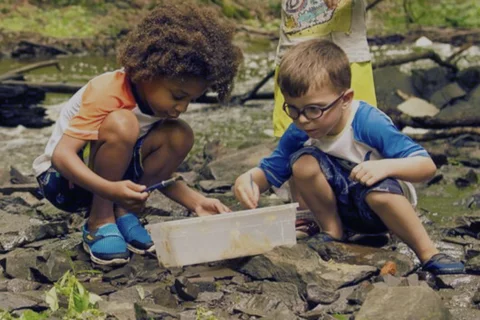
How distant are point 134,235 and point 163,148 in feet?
1.23

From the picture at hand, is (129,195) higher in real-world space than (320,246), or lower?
higher

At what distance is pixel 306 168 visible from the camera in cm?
351

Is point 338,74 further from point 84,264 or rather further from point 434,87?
point 434,87

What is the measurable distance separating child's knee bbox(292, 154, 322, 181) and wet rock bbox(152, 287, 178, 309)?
30.2 inches

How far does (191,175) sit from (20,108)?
2609mm

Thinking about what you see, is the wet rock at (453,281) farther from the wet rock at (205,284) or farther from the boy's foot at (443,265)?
the wet rock at (205,284)

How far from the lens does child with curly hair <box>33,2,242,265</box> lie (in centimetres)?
345

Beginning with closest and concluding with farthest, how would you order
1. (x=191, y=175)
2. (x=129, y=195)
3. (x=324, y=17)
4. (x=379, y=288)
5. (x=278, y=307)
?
(x=379, y=288), (x=278, y=307), (x=129, y=195), (x=324, y=17), (x=191, y=175)

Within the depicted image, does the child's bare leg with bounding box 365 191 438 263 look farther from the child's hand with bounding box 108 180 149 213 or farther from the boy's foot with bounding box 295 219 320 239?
the child's hand with bounding box 108 180 149 213

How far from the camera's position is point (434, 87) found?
741 centimetres

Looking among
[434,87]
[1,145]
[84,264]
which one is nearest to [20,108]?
[1,145]

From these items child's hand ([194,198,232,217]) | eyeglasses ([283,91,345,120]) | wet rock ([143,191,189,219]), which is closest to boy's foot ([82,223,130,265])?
child's hand ([194,198,232,217])

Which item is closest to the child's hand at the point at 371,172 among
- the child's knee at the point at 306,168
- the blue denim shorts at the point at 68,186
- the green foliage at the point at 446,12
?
the child's knee at the point at 306,168

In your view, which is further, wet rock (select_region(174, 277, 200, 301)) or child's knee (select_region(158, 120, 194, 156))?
child's knee (select_region(158, 120, 194, 156))
